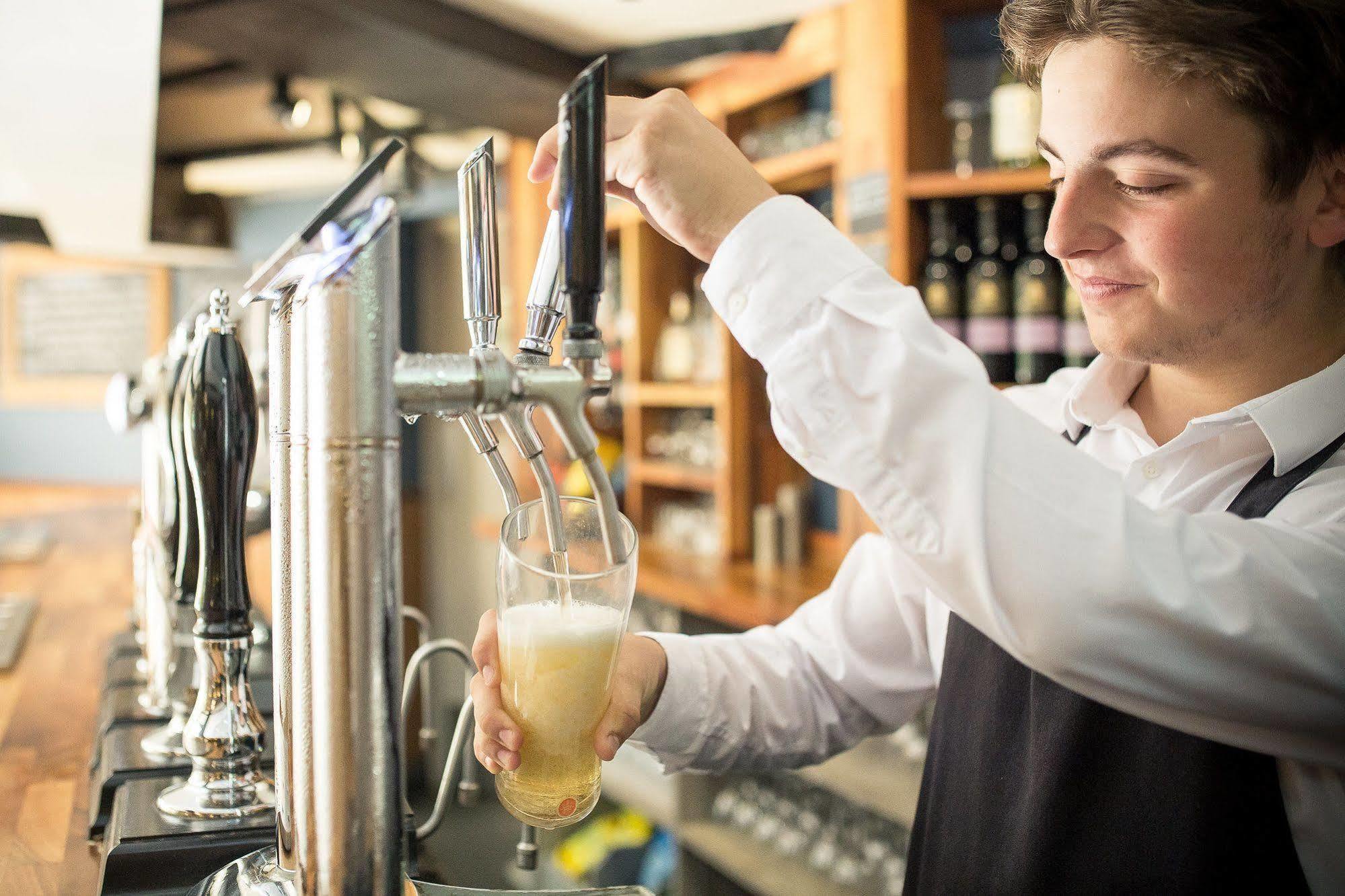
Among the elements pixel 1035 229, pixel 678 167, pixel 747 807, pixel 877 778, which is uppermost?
pixel 1035 229

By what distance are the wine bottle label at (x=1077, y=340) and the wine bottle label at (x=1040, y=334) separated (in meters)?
0.02

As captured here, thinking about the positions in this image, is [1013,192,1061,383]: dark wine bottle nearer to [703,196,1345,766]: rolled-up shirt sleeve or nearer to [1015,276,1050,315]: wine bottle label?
[1015,276,1050,315]: wine bottle label

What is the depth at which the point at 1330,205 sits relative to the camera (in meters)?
1.05

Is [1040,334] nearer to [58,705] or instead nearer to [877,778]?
[877,778]

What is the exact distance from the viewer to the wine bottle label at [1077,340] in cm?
226

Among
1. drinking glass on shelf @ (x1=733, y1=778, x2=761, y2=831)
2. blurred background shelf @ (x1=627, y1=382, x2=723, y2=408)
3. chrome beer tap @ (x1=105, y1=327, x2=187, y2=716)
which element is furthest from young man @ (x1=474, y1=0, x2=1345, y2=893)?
blurred background shelf @ (x1=627, y1=382, x2=723, y2=408)

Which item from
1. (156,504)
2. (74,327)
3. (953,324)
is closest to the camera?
(156,504)

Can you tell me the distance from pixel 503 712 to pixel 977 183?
6.32 ft

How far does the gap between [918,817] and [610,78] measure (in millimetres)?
2701

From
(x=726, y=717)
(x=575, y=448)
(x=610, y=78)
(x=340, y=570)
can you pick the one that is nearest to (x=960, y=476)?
(x=575, y=448)

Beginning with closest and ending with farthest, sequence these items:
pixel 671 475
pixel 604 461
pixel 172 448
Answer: pixel 172 448
pixel 671 475
pixel 604 461

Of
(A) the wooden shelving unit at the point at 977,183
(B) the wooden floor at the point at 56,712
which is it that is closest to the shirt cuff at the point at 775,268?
(B) the wooden floor at the point at 56,712

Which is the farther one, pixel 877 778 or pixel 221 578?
pixel 877 778

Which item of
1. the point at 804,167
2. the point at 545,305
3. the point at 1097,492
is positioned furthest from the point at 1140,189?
the point at 804,167
